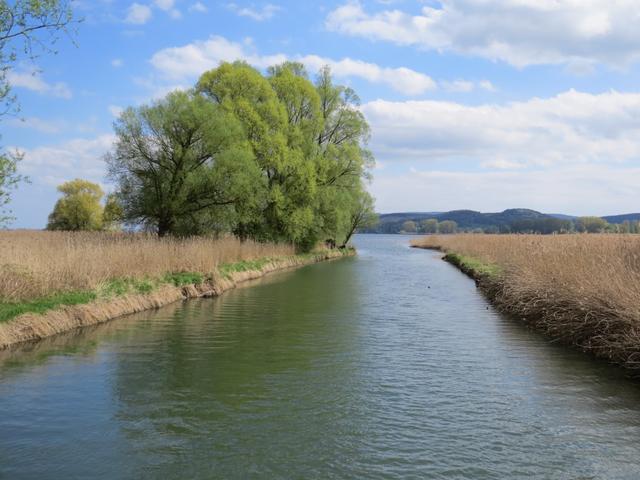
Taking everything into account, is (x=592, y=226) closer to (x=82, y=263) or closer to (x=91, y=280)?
(x=91, y=280)

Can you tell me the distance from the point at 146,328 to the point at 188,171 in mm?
17393

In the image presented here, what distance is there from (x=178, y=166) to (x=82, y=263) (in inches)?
598

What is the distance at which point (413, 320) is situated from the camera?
1588cm

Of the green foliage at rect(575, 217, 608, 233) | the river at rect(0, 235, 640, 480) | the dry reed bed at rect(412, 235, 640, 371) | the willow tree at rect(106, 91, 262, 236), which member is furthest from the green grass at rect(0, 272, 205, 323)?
the green foliage at rect(575, 217, 608, 233)

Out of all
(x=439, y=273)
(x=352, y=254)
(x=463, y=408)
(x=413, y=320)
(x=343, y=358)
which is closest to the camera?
(x=463, y=408)

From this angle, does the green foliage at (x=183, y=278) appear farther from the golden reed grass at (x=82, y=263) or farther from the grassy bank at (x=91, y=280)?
the golden reed grass at (x=82, y=263)

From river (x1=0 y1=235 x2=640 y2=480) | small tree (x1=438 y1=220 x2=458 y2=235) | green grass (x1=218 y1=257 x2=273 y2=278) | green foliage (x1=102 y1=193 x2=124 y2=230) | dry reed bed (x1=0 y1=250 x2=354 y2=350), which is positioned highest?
small tree (x1=438 y1=220 x2=458 y2=235)

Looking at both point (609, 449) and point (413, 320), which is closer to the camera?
point (609, 449)

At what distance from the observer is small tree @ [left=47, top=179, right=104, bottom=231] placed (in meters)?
63.8

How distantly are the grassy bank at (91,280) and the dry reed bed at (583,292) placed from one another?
11721 mm

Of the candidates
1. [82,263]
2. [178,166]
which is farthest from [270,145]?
[82,263]

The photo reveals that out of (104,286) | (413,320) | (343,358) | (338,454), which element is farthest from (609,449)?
(104,286)

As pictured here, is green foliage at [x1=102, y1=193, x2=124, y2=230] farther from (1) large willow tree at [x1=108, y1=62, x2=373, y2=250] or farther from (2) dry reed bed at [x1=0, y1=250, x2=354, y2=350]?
(2) dry reed bed at [x1=0, y1=250, x2=354, y2=350]

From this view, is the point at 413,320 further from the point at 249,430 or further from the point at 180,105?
the point at 180,105
